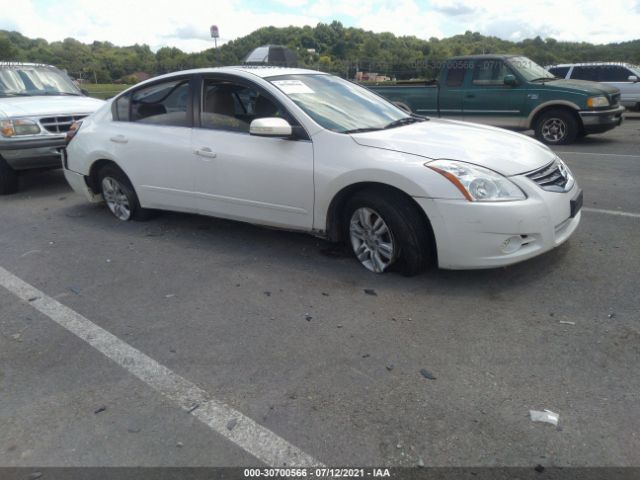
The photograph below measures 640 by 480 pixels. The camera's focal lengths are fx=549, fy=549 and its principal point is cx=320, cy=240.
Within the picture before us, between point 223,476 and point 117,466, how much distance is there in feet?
1.55

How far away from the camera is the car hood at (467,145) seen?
3.91 m

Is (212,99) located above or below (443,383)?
above

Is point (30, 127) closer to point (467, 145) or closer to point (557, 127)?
point (467, 145)

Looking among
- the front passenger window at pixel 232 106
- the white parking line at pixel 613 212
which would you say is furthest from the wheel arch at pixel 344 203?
the white parking line at pixel 613 212

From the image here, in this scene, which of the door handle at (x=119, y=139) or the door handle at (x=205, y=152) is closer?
the door handle at (x=205, y=152)

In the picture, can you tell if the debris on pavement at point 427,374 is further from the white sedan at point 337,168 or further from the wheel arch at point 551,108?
the wheel arch at point 551,108

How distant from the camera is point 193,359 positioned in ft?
10.5

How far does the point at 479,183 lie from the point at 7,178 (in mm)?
6715

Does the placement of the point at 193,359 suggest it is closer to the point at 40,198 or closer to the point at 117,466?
the point at 117,466

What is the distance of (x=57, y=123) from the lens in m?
7.69

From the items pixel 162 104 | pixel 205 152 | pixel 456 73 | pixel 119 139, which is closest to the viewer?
pixel 205 152

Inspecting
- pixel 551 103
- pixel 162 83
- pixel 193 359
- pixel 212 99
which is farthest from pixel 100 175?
pixel 551 103

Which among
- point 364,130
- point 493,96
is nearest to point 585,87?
point 493,96

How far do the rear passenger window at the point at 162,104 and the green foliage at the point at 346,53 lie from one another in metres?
10.5
